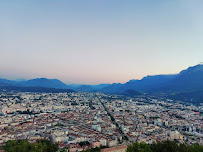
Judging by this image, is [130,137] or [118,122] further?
[118,122]

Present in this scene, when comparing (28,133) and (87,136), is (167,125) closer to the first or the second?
(87,136)

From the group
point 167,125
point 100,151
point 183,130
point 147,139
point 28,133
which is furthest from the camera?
point 167,125

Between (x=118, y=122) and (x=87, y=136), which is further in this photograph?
(x=118, y=122)

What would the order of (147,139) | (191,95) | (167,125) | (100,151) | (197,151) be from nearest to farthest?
(197,151), (100,151), (147,139), (167,125), (191,95)

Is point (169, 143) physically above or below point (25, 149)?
above

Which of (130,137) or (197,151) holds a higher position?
(197,151)

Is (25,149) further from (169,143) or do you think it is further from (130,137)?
(130,137)

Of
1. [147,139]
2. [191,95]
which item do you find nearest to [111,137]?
[147,139]

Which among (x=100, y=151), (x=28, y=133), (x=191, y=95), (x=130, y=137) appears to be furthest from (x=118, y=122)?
(x=191, y=95)

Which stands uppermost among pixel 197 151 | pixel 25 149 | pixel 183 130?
pixel 197 151
